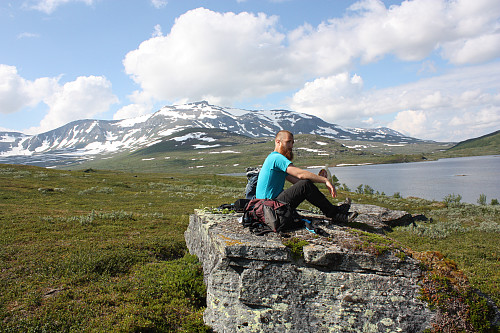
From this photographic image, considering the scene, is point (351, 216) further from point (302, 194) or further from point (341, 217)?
point (302, 194)

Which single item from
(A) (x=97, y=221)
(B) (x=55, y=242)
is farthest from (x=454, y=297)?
(A) (x=97, y=221)

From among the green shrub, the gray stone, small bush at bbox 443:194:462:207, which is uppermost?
the green shrub

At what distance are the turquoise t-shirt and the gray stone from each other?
66.6 inches

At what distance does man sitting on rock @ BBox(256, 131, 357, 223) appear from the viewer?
7638 millimetres

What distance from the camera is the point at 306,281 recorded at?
6.68 m

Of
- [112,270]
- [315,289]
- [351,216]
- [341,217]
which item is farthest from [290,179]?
[112,270]

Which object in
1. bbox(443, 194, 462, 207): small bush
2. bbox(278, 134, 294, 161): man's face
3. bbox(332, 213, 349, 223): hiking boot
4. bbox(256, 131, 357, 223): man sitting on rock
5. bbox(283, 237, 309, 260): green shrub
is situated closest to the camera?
bbox(283, 237, 309, 260): green shrub

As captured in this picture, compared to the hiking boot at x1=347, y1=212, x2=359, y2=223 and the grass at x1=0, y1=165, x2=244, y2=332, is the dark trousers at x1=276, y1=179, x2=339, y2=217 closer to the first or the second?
the hiking boot at x1=347, y1=212, x2=359, y2=223

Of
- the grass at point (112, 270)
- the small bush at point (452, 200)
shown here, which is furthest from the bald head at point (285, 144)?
the small bush at point (452, 200)

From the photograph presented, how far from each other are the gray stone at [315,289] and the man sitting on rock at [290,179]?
49.9 inches

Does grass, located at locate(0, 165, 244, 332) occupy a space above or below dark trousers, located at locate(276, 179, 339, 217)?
below

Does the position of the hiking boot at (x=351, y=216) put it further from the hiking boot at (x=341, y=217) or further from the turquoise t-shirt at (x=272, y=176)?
the turquoise t-shirt at (x=272, y=176)

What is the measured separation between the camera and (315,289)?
663 centimetres

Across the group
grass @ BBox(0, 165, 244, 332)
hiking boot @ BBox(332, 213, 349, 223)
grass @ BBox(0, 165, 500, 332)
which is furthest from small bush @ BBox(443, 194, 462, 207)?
grass @ BBox(0, 165, 244, 332)
